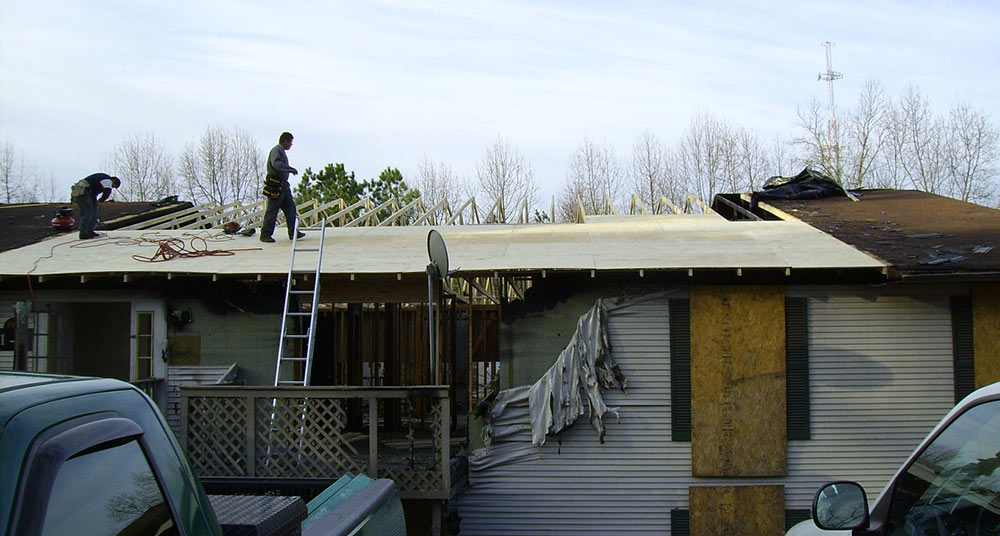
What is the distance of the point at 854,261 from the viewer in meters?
9.44

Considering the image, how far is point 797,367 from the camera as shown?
999cm

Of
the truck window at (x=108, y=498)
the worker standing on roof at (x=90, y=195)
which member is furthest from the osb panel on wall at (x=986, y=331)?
the worker standing on roof at (x=90, y=195)

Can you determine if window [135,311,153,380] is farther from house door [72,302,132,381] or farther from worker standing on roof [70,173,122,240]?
house door [72,302,132,381]

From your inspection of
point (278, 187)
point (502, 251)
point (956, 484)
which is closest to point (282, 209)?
point (278, 187)

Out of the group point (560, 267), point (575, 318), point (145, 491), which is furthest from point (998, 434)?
point (575, 318)

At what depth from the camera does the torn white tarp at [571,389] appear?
982cm

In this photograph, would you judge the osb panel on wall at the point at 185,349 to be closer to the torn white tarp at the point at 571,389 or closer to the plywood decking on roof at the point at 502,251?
the plywood decking on roof at the point at 502,251

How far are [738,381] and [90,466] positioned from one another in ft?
28.4

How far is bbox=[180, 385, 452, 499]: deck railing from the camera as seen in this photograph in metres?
8.73

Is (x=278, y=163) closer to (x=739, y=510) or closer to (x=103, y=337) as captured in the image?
(x=739, y=510)

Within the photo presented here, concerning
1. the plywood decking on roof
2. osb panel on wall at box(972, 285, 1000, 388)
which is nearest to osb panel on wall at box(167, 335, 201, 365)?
the plywood decking on roof

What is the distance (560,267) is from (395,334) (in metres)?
5.06

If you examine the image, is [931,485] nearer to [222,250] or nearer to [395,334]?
[222,250]

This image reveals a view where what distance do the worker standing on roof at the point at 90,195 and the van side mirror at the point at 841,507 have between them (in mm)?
10817
